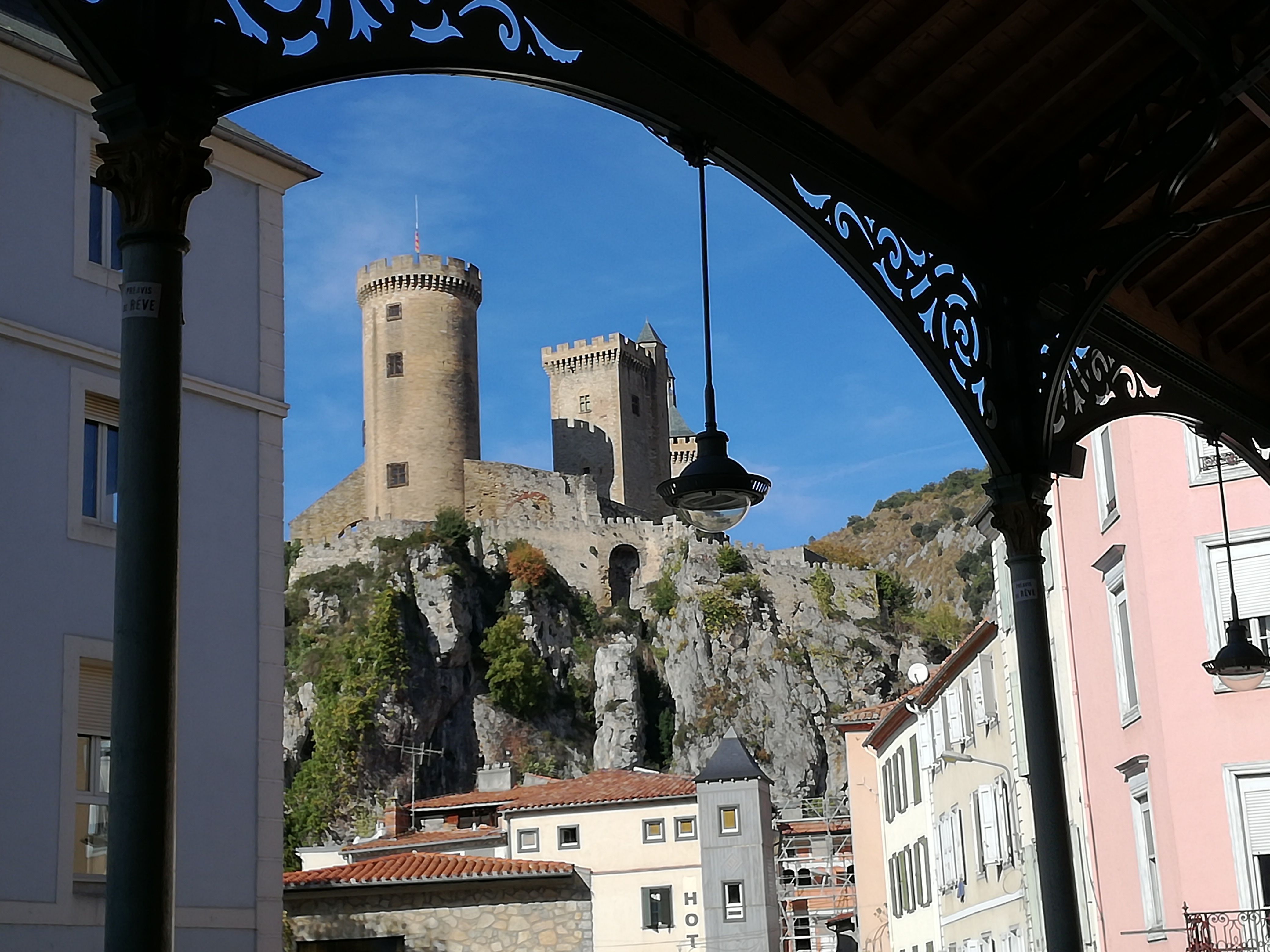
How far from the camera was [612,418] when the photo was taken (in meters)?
72.1

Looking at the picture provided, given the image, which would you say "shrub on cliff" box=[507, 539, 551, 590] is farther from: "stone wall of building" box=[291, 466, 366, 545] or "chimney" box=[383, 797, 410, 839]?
"chimney" box=[383, 797, 410, 839]

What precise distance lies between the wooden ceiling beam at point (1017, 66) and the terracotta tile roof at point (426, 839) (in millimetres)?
30929

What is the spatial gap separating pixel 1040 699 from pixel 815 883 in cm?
3892

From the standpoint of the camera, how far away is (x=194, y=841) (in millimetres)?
11164

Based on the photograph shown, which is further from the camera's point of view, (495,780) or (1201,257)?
(495,780)

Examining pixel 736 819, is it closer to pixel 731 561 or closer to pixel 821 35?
pixel 731 561

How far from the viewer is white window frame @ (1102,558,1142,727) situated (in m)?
16.4

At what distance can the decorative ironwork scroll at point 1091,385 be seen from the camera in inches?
216

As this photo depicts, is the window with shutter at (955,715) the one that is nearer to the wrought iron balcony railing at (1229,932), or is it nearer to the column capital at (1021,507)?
the wrought iron balcony railing at (1229,932)

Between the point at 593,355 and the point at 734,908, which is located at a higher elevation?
the point at 593,355

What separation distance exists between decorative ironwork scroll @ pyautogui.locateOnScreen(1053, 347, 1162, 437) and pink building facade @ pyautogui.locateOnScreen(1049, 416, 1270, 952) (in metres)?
9.21

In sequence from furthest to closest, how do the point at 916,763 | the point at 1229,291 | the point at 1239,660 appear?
the point at 916,763
the point at 1239,660
the point at 1229,291

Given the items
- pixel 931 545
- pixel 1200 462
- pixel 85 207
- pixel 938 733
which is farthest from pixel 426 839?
pixel 931 545

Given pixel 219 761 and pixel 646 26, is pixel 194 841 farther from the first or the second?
pixel 646 26
